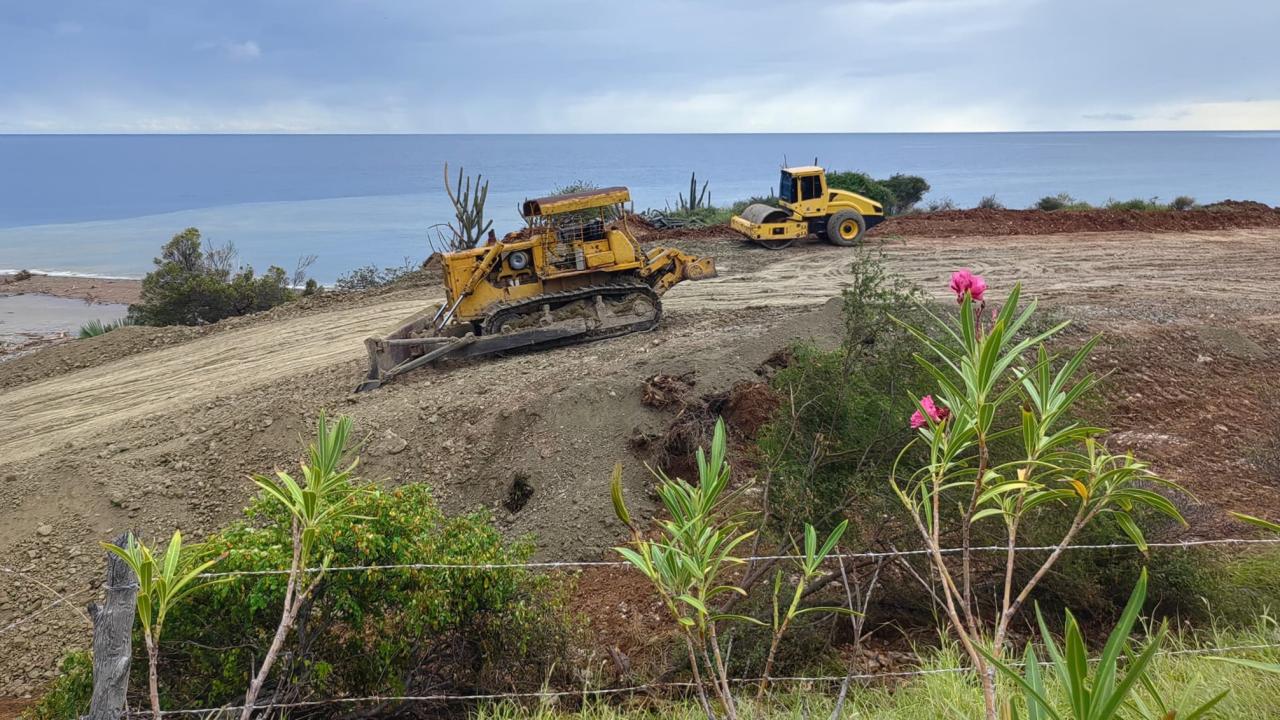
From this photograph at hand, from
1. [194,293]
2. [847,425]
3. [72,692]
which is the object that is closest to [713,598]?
[847,425]

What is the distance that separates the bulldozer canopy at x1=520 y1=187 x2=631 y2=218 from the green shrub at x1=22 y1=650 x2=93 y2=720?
8.58 meters

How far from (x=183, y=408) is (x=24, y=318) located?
25296 millimetres

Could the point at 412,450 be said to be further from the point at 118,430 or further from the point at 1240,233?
the point at 1240,233

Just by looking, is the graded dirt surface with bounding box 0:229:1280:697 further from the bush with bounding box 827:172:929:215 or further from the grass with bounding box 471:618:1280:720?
the bush with bounding box 827:172:929:215

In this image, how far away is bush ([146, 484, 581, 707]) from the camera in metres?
4.60

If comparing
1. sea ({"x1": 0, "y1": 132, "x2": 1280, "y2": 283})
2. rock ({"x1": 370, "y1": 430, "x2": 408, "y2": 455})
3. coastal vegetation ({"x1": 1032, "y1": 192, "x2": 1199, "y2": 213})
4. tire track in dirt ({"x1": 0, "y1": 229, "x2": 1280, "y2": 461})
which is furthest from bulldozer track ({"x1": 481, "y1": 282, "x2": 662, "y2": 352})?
coastal vegetation ({"x1": 1032, "y1": 192, "x2": 1199, "y2": 213})

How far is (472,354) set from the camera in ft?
40.8

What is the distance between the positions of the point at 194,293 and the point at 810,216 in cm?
1536

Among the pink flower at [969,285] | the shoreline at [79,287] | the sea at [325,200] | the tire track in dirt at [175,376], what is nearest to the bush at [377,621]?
the pink flower at [969,285]

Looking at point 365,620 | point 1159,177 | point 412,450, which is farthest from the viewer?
point 1159,177

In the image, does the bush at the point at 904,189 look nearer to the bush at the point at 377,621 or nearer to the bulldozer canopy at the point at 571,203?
the bulldozer canopy at the point at 571,203

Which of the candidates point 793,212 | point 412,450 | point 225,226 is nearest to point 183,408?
point 412,450

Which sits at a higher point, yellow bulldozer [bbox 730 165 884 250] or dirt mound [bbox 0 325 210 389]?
yellow bulldozer [bbox 730 165 884 250]

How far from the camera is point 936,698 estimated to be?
3.93 metres
